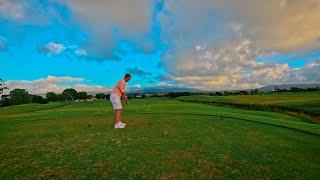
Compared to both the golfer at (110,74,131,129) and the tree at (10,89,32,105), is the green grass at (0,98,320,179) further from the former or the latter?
the tree at (10,89,32,105)

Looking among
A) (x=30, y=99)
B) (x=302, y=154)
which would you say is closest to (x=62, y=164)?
(x=302, y=154)

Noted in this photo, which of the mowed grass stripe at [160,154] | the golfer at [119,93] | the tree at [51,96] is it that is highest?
the tree at [51,96]

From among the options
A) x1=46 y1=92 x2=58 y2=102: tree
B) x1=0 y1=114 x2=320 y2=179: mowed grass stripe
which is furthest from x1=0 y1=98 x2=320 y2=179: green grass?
x1=46 y1=92 x2=58 y2=102: tree

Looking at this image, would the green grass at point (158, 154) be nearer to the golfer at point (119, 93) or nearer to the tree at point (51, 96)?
the golfer at point (119, 93)

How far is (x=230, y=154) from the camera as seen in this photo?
10219 mm

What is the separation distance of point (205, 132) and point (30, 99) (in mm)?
99897

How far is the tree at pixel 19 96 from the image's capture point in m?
105

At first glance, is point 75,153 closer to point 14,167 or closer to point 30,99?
point 14,167

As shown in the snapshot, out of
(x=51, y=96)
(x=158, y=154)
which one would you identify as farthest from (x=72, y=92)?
(x=158, y=154)

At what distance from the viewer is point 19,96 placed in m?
107

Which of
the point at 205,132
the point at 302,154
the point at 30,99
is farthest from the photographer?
the point at 30,99

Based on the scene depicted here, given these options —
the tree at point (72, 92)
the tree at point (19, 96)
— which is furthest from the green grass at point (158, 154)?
the tree at point (72, 92)

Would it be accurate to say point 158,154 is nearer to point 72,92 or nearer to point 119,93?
point 119,93

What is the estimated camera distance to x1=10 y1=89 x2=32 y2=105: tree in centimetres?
10512
